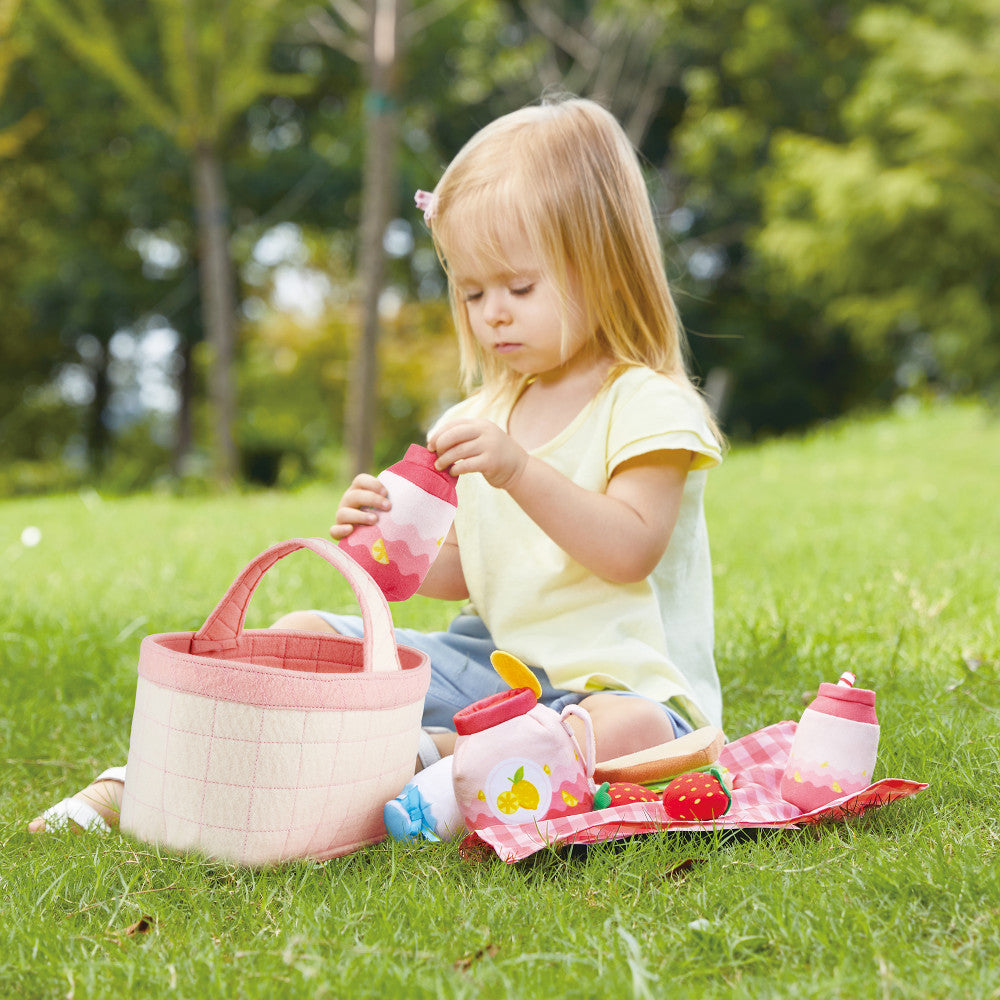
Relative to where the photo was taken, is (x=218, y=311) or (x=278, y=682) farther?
(x=218, y=311)

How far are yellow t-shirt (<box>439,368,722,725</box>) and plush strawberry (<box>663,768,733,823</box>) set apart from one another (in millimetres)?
293

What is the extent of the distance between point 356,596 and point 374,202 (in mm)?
7073

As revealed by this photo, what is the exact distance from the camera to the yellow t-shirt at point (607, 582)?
191 cm

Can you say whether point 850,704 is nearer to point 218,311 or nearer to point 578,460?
point 578,460

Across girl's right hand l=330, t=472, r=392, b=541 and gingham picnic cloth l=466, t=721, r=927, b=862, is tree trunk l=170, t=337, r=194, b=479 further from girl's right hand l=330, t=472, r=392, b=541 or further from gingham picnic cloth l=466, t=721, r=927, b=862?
gingham picnic cloth l=466, t=721, r=927, b=862

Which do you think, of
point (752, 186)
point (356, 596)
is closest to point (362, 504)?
point (356, 596)

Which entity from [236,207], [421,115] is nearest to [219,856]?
[236,207]

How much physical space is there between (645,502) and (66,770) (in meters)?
1.21

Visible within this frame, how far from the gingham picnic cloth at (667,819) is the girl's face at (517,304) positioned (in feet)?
2.73

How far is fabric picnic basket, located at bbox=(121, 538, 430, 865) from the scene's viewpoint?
4.76ft

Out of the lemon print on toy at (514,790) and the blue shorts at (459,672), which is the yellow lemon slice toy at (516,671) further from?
the blue shorts at (459,672)

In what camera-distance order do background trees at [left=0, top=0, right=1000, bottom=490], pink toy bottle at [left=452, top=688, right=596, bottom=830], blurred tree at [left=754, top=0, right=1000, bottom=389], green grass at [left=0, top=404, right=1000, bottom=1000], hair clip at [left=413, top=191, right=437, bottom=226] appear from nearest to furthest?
green grass at [left=0, top=404, right=1000, bottom=1000] < pink toy bottle at [left=452, top=688, right=596, bottom=830] < hair clip at [left=413, top=191, right=437, bottom=226] < blurred tree at [left=754, top=0, right=1000, bottom=389] < background trees at [left=0, top=0, right=1000, bottom=490]

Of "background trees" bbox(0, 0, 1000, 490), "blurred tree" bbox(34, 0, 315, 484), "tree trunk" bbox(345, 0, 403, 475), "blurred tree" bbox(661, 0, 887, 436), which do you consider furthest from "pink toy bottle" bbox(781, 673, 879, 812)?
"blurred tree" bbox(661, 0, 887, 436)

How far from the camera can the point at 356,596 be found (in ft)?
5.31
